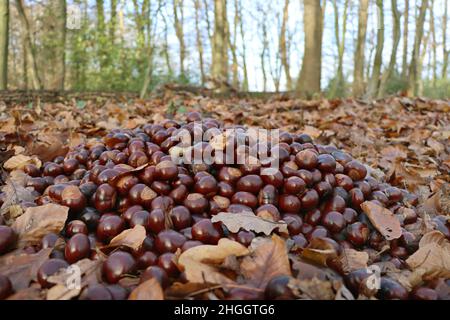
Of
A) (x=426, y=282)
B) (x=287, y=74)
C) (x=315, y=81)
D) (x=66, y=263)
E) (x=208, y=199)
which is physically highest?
(x=287, y=74)

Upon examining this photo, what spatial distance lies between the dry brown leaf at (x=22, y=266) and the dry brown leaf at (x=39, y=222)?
0.12m

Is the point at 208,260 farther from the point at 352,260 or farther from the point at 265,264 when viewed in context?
the point at 352,260

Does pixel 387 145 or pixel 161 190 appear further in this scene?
pixel 387 145

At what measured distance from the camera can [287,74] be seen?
1952 cm

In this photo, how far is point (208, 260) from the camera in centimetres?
130

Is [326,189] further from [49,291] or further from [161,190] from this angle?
[49,291]

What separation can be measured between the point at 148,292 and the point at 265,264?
38 cm

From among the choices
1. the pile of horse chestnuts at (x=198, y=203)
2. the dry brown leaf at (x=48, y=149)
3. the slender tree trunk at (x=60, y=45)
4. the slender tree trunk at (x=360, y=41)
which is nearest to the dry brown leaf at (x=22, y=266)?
the pile of horse chestnuts at (x=198, y=203)

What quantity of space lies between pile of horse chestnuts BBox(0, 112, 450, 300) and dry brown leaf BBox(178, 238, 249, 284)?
4cm

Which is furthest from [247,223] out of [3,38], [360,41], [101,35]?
[360,41]

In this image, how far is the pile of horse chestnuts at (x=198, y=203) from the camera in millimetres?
1303

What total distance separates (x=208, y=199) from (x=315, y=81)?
720 cm

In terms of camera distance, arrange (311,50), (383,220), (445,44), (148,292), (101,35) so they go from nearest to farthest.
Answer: (148,292) → (383,220) → (311,50) → (101,35) → (445,44)

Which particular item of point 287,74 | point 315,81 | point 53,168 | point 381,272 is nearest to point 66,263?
point 53,168
